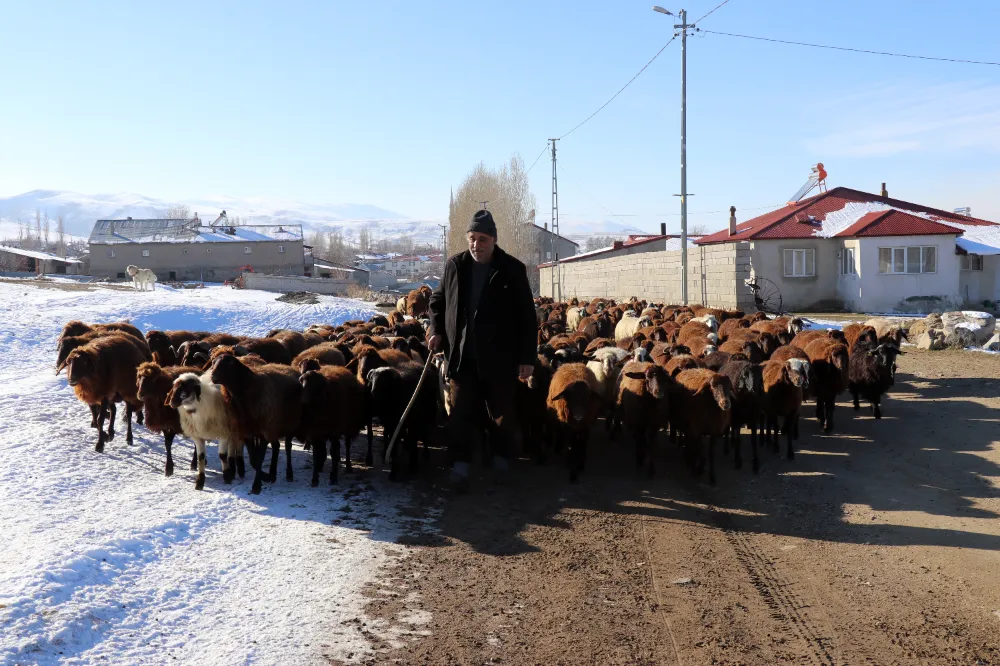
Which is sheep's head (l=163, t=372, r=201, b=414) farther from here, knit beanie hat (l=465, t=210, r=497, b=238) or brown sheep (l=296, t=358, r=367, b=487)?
knit beanie hat (l=465, t=210, r=497, b=238)

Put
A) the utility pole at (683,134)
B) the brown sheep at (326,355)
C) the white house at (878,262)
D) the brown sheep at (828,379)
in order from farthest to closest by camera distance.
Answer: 1. the white house at (878,262)
2. the utility pole at (683,134)
3. the brown sheep at (828,379)
4. the brown sheep at (326,355)

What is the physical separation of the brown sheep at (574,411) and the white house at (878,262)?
2353 centimetres

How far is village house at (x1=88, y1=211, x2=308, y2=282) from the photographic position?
212 ft

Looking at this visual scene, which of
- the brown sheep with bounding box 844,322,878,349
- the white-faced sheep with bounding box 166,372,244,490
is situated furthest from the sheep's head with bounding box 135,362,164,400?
the brown sheep with bounding box 844,322,878,349

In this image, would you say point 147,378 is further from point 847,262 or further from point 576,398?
point 847,262

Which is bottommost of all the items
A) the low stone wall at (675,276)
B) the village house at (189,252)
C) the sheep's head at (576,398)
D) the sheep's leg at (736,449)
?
the sheep's leg at (736,449)

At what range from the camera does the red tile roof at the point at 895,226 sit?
29859 mm

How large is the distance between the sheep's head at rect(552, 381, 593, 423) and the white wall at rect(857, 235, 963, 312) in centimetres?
2570

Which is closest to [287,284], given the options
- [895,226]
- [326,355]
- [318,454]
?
[895,226]

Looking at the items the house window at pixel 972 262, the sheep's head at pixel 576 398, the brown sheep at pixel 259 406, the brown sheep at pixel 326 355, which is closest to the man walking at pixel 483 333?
the sheep's head at pixel 576 398

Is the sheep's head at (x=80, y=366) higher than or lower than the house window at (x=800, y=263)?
lower

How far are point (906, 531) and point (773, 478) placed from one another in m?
1.78

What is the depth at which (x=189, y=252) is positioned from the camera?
65.2 meters

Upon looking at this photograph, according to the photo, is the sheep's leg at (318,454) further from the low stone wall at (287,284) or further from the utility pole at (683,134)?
the low stone wall at (287,284)
